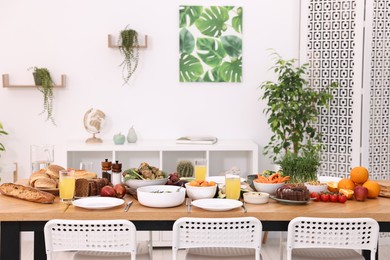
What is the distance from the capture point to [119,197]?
3141 mm

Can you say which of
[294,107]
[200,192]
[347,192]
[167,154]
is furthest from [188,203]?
[167,154]

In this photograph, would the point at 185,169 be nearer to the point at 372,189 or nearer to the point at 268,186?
the point at 268,186

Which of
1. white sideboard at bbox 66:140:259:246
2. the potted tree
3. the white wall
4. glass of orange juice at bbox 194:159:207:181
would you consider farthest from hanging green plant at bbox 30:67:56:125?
glass of orange juice at bbox 194:159:207:181

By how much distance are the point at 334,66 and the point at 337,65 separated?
0.09ft

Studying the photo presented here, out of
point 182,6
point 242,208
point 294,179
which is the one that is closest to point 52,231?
point 242,208

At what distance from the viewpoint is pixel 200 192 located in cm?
310

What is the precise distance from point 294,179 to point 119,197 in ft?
3.11

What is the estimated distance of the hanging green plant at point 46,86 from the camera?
541 cm

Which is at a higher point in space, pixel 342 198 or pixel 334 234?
pixel 342 198

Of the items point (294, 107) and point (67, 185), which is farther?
point (294, 107)

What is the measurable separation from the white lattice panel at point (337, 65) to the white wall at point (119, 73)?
0.72ft

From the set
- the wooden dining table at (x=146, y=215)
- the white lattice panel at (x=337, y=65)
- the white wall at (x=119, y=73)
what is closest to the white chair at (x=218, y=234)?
the wooden dining table at (x=146, y=215)

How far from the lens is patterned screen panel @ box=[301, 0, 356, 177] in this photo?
5.25 metres

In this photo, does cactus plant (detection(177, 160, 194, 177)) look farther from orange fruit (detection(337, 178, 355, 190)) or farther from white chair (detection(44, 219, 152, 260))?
white chair (detection(44, 219, 152, 260))
